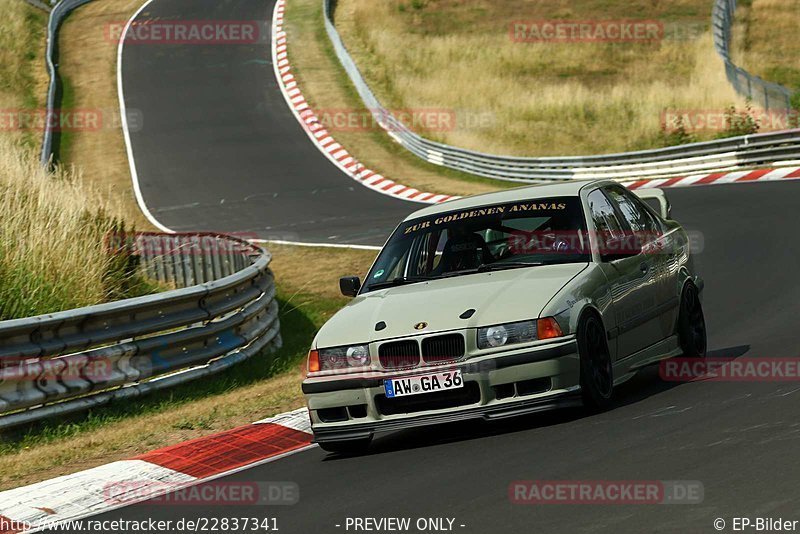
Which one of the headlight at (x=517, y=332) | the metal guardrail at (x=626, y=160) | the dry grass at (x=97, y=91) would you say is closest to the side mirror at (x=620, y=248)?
the headlight at (x=517, y=332)

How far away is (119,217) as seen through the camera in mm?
16484

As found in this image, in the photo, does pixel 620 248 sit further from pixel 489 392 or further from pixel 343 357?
pixel 343 357

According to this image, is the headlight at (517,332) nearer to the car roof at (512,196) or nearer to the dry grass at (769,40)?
the car roof at (512,196)

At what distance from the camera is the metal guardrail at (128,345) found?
32.7 ft

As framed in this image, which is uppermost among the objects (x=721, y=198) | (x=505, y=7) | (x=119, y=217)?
(x=505, y=7)

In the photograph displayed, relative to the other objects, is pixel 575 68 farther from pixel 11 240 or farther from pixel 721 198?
pixel 11 240

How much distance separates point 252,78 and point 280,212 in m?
16.4

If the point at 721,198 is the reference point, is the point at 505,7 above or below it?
above

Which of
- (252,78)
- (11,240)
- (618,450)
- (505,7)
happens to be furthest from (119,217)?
(505,7)

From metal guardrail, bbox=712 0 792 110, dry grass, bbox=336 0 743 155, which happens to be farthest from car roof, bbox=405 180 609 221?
dry grass, bbox=336 0 743 155

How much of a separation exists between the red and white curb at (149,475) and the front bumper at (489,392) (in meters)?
0.89

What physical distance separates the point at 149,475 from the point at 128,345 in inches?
121

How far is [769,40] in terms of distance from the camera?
49.4m

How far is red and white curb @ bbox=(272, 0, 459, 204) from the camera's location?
30.3 metres
